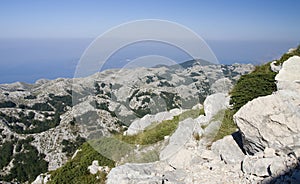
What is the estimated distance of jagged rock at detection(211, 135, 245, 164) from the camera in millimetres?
8996

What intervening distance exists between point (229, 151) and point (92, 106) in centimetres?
1173

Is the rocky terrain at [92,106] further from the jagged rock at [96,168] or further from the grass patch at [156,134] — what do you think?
the jagged rock at [96,168]

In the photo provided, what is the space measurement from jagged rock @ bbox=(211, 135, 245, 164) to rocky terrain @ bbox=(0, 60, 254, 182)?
8.73 feet

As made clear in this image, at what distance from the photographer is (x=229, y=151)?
368 inches

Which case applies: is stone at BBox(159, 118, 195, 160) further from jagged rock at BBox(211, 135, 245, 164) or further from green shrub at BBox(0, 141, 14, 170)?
green shrub at BBox(0, 141, 14, 170)

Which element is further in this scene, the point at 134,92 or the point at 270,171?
the point at 134,92

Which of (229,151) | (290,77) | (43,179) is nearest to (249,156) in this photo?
(229,151)

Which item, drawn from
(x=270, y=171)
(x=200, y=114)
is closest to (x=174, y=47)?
(x=200, y=114)

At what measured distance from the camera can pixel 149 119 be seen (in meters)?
18.7

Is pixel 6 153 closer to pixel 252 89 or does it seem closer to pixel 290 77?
pixel 252 89

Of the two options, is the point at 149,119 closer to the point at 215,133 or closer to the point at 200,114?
the point at 200,114

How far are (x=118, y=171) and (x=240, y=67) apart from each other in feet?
101

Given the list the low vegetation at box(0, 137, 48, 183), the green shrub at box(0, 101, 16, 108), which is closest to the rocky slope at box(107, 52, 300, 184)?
the low vegetation at box(0, 137, 48, 183)

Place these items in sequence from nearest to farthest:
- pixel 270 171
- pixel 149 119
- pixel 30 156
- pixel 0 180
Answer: pixel 270 171 → pixel 149 119 → pixel 0 180 → pixel 30 156
